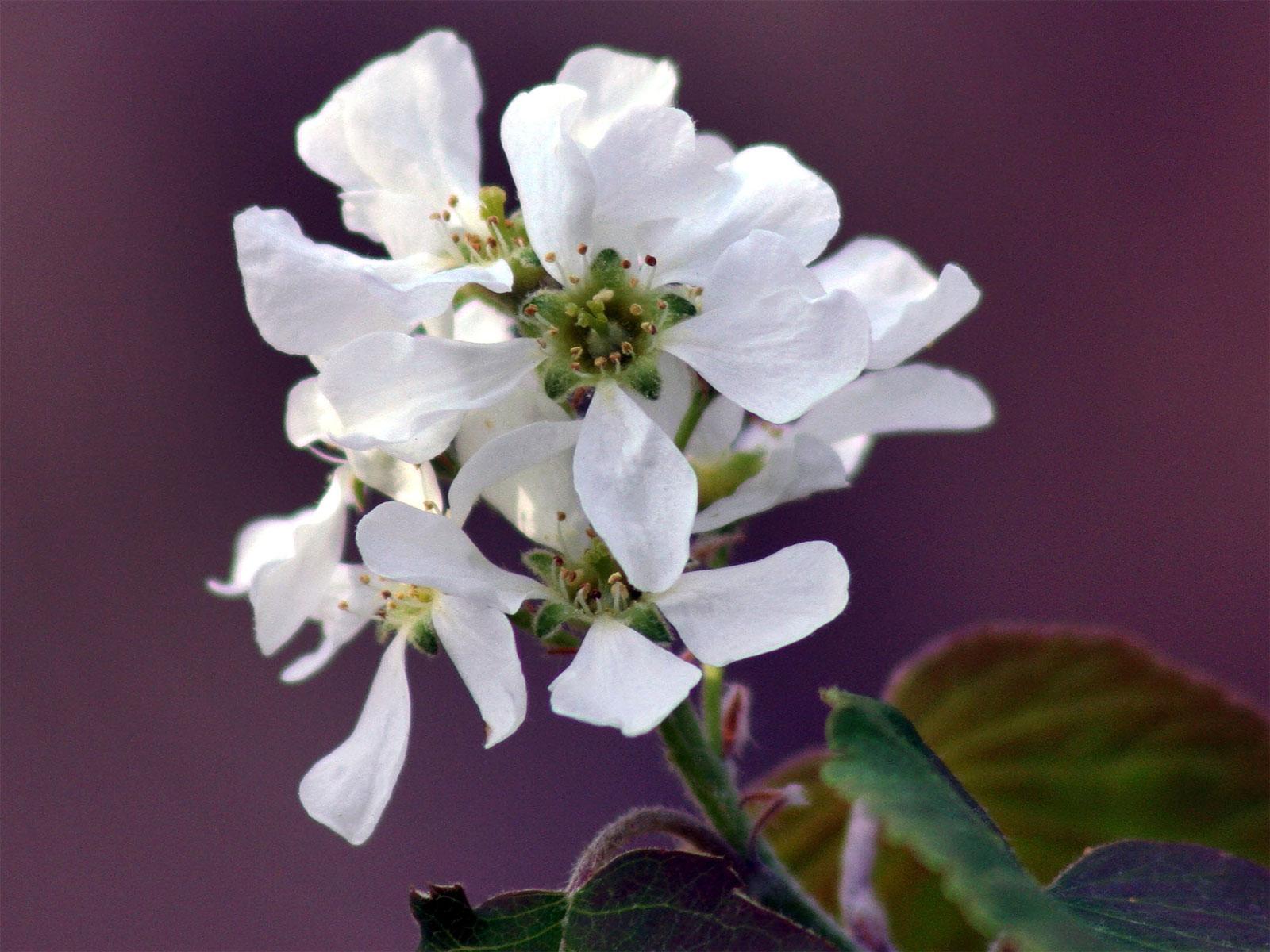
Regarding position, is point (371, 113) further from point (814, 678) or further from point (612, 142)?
point (814, 678)

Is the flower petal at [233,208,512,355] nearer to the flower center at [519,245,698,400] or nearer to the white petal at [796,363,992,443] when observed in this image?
the flower center at [519,245,698,400]

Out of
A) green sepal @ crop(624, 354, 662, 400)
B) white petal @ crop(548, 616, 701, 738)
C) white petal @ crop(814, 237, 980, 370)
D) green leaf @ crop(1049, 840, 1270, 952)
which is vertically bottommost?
green leaf @ crop(1049, 840, 1270, 952)

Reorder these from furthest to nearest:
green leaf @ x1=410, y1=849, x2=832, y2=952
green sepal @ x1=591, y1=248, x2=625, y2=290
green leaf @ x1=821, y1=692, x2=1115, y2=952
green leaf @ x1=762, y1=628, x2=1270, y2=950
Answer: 1. green leaf @ x1=762, y1=628, x2=1270, y2=950
2. green sepal @ x1=591, y1=248, x2=625, y2=290
3. green leaf @ x1=410, y1=849, x2=832, y2=952
4. green leaf @ x1=821, y1=692, x2=1115, y2=952

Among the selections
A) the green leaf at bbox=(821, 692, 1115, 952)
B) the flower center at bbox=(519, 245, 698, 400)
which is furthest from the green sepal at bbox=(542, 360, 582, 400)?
the green leaf at bbox=(821, 692, 1115, 952)

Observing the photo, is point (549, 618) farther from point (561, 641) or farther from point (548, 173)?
point (548, 173)

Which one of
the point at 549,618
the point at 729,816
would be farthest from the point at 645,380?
the point at 729,816

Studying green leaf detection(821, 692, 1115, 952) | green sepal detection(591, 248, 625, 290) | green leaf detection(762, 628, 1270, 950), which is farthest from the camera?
green leaf detection(762, 628, 1270, 950)

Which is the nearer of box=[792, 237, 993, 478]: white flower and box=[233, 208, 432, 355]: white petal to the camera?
box=[233, 208, 432, 355]: white petal

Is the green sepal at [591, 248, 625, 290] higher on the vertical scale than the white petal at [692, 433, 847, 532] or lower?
higher
